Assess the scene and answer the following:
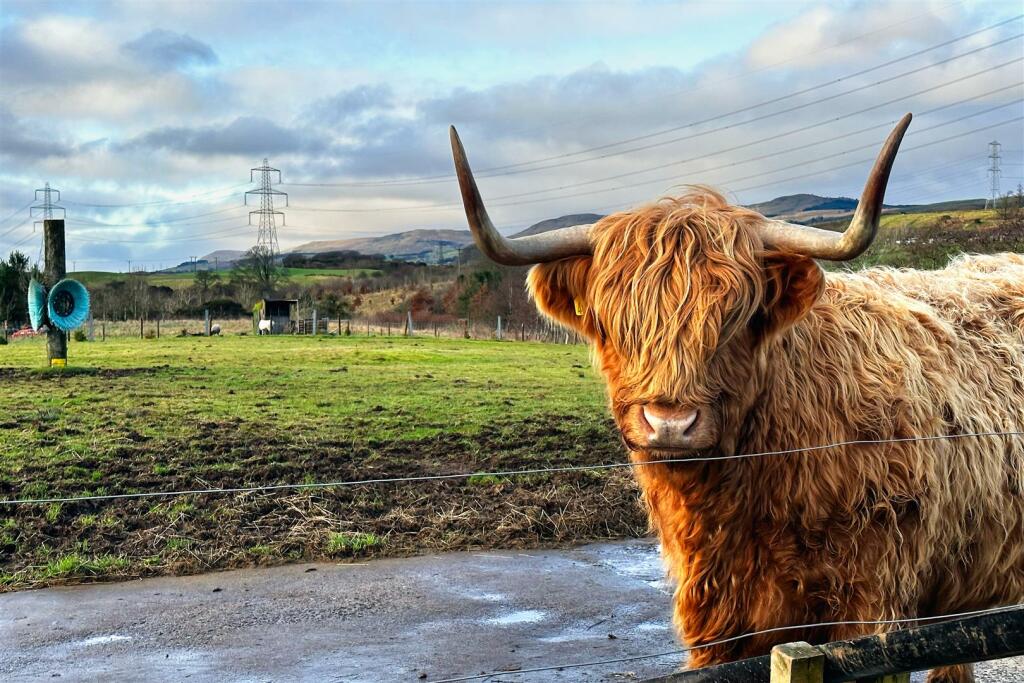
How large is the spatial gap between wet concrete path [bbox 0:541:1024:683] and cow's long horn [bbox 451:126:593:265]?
8.28 ft

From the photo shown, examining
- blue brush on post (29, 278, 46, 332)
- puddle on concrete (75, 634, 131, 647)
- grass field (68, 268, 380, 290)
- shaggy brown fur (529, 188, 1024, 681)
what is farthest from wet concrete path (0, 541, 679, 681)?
grass field (68, 268, 380, 290)

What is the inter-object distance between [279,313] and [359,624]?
49.3 m

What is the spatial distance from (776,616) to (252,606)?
3.88 metres

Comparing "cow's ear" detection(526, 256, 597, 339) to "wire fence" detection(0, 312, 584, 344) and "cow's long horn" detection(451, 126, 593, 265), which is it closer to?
"cow's long horn" detection(451, 126, 593, 265)

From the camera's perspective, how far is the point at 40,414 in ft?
40.1

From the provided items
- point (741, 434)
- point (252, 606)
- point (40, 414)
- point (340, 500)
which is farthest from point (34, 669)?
point (40, 414)

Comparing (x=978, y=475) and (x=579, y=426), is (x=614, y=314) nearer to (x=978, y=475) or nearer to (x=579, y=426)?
(x=978, y=475)

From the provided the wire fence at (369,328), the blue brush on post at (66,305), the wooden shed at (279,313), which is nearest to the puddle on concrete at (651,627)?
the blue brush on post at (66,305)

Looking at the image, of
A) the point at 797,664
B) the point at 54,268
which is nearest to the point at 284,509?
the point at 797,664

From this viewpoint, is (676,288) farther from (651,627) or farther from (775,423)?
(651,627)

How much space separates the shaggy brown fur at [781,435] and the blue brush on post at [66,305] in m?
17.7

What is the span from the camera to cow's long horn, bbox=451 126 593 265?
328cm

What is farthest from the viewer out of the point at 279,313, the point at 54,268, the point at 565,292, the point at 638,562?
the point at 279,313

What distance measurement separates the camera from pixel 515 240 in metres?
3.64
